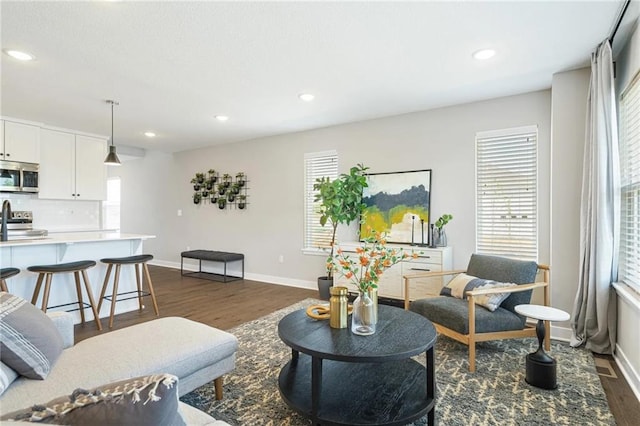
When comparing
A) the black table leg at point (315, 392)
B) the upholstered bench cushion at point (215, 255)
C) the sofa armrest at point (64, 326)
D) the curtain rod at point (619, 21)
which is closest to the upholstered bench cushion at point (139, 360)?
the sofa armrest at point (64, 326)

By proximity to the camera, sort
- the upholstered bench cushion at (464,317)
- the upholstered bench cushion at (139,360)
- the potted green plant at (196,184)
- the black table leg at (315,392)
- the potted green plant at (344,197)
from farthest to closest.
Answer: the potted green plant at (196,184) → the potted green plant at (344,197) → the upholstered bench cushion at (464,317) → the black table leg at (315,392) → the upholstered bench cushion at (139,360)

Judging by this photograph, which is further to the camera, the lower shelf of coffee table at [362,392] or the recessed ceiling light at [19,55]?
the recessed ceiling light at [19,55]

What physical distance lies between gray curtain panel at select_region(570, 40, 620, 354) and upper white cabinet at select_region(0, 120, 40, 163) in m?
6.98

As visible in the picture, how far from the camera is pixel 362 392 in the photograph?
1985mm

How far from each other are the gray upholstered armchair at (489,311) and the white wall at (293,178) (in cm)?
93

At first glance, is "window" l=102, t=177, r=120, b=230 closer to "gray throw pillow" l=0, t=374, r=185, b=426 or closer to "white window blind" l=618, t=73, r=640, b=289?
"gray throw pillow" l=0, t=374, r=185, b=426

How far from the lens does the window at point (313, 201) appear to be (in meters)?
5.41

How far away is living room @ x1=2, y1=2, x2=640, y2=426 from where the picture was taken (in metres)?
3.24

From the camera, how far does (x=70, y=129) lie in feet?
18.0

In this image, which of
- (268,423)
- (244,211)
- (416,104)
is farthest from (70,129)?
(268,423)

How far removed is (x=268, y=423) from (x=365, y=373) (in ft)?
2.17

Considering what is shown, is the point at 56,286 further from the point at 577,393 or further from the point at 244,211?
the point at 577,393

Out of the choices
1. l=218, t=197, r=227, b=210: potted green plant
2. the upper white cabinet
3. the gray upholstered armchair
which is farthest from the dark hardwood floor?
the upper white cabinet

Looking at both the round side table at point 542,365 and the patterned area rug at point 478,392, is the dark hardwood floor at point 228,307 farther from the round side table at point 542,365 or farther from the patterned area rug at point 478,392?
the round side table at point 542,365
